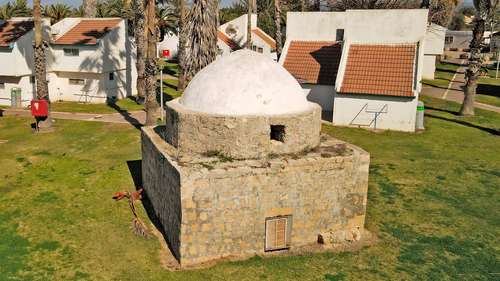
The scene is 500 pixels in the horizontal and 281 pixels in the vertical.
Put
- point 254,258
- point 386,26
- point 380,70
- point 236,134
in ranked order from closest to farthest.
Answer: point 254,258
point 236,134
point 380,70
point 386,26

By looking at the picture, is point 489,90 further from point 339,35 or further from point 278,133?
point 278,133

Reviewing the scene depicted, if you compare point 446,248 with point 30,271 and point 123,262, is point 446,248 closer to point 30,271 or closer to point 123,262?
point 123,262

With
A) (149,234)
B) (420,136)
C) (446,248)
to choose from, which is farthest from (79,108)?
(446,248)

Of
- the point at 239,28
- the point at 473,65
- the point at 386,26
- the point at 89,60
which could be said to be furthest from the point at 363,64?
the point at 239,28

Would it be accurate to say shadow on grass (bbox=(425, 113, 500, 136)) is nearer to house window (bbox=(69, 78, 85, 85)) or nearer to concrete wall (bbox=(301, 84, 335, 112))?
concrete wall (bbox=(301, 84, 335, 112))

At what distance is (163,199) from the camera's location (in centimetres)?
1193

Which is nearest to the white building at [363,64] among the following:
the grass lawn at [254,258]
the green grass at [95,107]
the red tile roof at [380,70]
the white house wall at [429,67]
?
the red tile roof at [380,70]

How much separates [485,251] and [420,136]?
11.8m

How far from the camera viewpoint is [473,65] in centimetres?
2636

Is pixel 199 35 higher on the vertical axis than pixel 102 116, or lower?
higher

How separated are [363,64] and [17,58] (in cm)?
2157

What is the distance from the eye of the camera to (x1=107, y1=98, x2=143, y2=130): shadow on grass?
76.9 feet

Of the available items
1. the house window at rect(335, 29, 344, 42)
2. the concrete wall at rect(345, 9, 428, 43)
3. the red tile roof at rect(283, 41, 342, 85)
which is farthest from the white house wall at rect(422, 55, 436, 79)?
the concrete wall at rect(345, 9, 428, 43)

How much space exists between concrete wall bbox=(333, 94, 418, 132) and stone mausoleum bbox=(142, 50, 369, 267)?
11.7 meters
